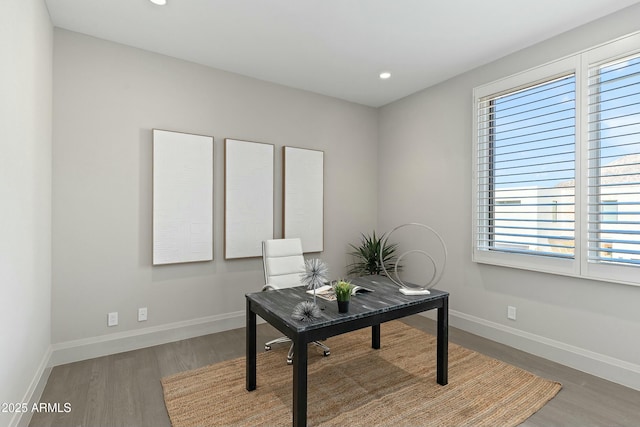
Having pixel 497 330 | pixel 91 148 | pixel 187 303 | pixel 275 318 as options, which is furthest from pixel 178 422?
pixel 497 330

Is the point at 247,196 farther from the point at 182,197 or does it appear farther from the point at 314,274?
the point at 314,274

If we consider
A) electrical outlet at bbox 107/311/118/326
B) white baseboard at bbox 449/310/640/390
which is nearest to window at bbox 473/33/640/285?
white baseboard at bbox 449/310/640/390

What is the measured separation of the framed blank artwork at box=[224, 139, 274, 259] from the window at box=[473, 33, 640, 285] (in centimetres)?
229

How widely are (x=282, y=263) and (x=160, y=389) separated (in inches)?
55.1

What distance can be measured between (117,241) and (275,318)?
1902mm

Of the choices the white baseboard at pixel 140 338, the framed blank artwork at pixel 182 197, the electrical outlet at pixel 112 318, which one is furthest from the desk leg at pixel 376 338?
the electrical outlet at pixel 112 318

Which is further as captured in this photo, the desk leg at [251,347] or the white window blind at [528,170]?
the white window blind at [528,170]

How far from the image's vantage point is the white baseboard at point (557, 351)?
2404 millimetres

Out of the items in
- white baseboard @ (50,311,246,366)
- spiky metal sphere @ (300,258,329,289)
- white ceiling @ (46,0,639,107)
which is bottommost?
white baseboard @ (50,311,246,366)

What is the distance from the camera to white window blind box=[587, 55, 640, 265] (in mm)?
2350

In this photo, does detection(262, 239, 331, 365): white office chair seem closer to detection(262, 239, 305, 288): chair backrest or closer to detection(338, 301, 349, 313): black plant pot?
detection(262, 239, 305, 288): chair backrest

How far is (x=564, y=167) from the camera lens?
8.97ft

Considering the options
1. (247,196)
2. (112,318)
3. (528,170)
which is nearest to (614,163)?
(528,170)

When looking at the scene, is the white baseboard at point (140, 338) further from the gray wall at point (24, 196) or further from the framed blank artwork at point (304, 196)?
the framed blank artwork at point (304, 196)
